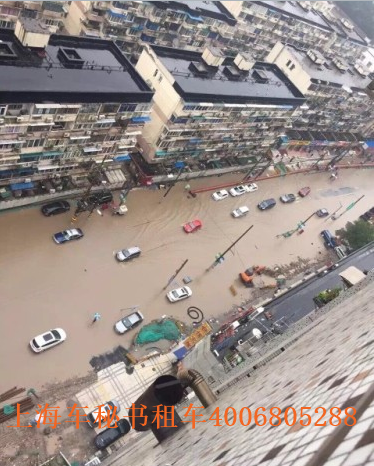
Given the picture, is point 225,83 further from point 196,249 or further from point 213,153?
point 196,249

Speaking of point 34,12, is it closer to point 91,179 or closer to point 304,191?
point 91,179

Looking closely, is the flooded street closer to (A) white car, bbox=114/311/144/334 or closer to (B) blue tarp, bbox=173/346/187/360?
(A) white car, bbox=114/311/144/334

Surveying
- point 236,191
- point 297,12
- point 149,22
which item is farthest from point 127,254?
point 297,12

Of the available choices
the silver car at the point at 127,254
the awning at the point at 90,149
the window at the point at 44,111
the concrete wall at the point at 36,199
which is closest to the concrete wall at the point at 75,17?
the awning at the point at 90,149

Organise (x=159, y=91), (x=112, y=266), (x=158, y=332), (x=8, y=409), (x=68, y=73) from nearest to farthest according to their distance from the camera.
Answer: (x=8, y=409) → (x=68, y=73) → (x=158, y=332) → (x=112, y=266) → (x=159, y=91)

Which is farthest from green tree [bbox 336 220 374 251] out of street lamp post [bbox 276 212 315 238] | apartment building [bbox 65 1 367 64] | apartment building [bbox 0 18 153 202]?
apartment building [bbox 65 1 367 64]

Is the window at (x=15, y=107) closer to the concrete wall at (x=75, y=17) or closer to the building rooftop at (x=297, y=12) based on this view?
the concrete wall at (x=75, y=17)
